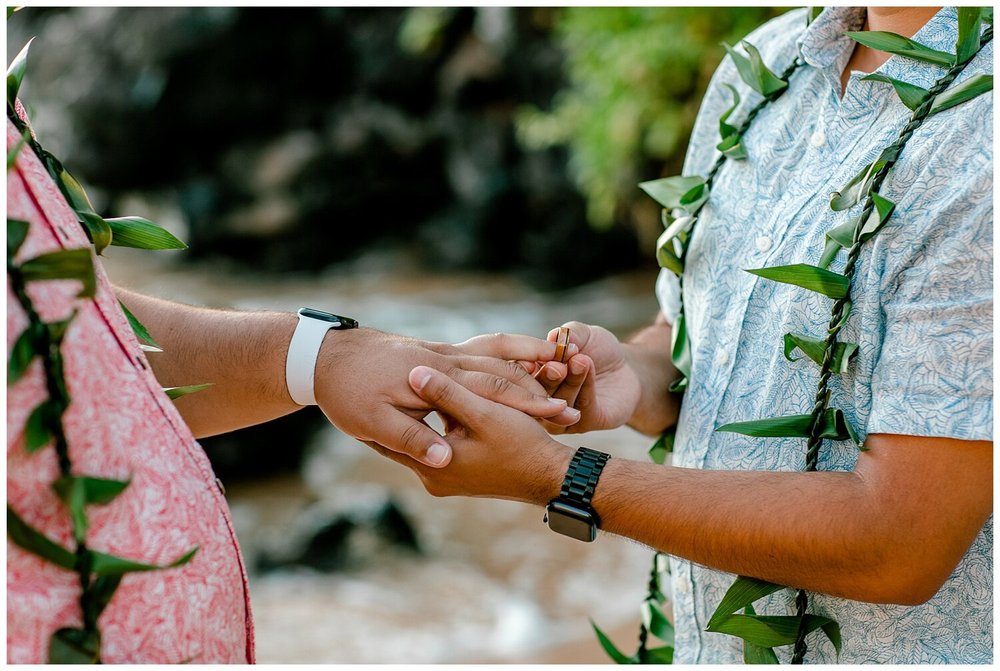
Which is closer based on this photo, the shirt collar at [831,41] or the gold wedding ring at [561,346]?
the shirt collar at [831,41]

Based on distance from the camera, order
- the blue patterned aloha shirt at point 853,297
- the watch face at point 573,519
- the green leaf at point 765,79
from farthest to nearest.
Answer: the green leaf at point 765,79, the watch face at point 573,519, the blue patterned aloha shirt at point 853,297

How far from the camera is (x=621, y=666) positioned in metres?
1.79

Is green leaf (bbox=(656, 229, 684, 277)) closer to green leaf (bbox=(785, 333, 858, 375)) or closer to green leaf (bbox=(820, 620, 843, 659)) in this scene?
green leaf (bbox=(785, 333, 858, 375))

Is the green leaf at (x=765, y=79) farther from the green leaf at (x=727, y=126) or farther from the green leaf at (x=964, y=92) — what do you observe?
the green leaf at (x=964, y=92)

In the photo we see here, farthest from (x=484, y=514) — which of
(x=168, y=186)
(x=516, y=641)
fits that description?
(x=168, y=186)

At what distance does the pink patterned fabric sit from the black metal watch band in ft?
1.76

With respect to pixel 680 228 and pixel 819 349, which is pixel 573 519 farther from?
pixel 680 228

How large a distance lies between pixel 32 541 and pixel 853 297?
1085 mm

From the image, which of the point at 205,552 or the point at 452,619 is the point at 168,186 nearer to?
the point at 452,619

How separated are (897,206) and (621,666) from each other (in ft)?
3.34

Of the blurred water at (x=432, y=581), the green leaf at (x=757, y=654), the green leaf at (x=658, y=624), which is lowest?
the blurred water at (x=432, y=581)

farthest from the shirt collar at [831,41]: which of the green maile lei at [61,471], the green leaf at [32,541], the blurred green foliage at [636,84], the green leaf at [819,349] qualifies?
the blurred green foliage at [636,84]

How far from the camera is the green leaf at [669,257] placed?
1.75m

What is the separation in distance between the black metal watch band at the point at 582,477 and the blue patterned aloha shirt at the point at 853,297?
24 centimetres
